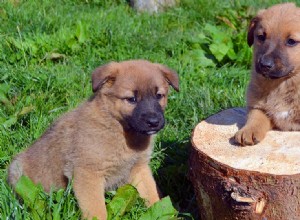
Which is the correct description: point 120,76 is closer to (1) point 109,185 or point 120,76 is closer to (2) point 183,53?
(1) point 109,185

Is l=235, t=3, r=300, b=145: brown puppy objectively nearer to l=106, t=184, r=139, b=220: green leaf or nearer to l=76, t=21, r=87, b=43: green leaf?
l=106, t=184, r=139, b=220: green leaf

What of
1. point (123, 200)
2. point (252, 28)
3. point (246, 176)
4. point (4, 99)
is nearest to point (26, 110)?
point (4, 99)

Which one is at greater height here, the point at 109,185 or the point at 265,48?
the point at 265,48

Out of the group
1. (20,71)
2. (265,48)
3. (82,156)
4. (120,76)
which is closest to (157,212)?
(82,156)

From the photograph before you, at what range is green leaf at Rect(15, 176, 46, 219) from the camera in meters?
3.96

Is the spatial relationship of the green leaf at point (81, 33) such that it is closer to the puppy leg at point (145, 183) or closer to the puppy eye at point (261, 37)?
the puppy leg at point (145, 183)

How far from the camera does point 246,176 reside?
3.78 m

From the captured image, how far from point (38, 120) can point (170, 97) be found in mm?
1324

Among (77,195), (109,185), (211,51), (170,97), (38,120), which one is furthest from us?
(211,51)

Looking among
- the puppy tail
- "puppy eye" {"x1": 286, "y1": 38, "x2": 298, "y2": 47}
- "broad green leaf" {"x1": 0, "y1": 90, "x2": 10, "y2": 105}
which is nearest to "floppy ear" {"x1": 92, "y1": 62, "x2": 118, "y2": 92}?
the puppy tail

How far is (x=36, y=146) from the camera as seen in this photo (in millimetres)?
4559

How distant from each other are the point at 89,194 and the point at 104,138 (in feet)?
1.34

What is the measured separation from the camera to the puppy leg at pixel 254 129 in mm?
4168

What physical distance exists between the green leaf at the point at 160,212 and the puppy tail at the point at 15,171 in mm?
1004
